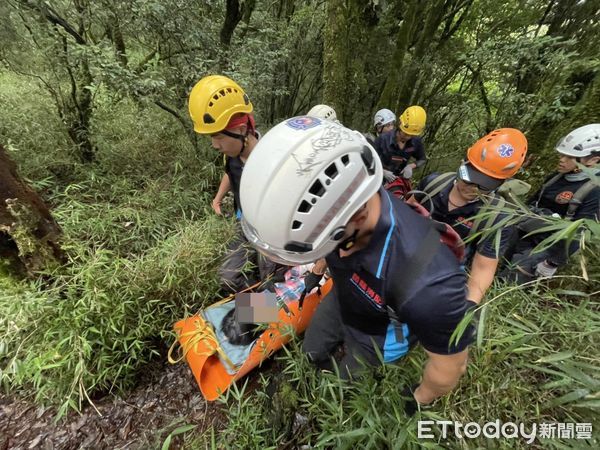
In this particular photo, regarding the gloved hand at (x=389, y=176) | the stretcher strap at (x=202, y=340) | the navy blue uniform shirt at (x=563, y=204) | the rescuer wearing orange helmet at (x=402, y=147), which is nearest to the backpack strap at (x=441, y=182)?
the gloved hand at (x=389, y=176)

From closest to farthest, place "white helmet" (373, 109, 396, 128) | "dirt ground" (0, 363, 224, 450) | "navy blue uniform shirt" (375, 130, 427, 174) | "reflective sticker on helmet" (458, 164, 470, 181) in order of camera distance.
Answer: "dirt ground" (0, 363, 224, 450) → "reflective sticker on helmet" (458, 164, 470, 181) → "navy blue uniform shirt" (375, 130, 427, 174) → "white helmet" (373, 109, 396, 128)

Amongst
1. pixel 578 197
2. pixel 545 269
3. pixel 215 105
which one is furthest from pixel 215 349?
pixel 578 197

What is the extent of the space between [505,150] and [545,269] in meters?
1.61

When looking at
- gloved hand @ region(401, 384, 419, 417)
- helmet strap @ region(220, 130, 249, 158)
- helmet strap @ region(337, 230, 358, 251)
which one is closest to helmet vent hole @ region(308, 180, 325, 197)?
helmet strap @ region(337, 230, 358, 251)

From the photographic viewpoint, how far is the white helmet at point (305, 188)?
1.17 m

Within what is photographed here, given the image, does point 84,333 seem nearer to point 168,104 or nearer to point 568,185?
point 168,104

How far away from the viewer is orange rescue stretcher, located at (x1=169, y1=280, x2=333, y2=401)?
2.20 metres

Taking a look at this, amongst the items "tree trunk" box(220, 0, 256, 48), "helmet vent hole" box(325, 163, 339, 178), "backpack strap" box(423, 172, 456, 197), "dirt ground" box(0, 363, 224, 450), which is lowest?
"dirt ground" box(0, 363, 224, 450)

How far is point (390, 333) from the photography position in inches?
72.6

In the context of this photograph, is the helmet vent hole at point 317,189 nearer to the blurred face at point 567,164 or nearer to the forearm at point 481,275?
the forearm at point 481,275

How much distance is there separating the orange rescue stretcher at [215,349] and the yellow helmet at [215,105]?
175cm

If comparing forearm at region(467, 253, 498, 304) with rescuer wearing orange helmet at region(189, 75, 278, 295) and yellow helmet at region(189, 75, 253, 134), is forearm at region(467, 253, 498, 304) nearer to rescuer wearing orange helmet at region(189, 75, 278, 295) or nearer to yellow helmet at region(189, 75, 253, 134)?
rescuer wearing orange helmet at region(189, 75, 278, 295)

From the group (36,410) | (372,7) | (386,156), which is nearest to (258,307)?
(36,410)

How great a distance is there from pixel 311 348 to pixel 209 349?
0.81 meters
